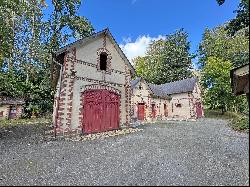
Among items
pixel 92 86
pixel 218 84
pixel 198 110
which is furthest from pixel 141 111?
pixel 92 86

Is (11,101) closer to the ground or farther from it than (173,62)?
closer to the ground

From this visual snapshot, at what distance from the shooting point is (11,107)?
A: 28.9m

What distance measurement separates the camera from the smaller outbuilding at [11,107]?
2822 cm

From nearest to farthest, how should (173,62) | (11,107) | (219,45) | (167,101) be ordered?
(11,107) < (167,101) < (219,45) < (173,62)

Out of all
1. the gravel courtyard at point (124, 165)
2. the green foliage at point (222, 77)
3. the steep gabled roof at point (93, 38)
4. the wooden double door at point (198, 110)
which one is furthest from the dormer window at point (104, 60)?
the wooden double door at point (198, 110)

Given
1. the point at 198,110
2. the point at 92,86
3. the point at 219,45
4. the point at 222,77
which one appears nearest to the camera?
the point at 92,86

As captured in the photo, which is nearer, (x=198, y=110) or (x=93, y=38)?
(x=93, y=38)

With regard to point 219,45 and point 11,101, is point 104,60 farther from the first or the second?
point 219,45

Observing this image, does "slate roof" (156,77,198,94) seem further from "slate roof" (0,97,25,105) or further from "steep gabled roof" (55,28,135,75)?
"slate roof" (0,97,25,105)

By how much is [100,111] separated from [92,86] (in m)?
1.72

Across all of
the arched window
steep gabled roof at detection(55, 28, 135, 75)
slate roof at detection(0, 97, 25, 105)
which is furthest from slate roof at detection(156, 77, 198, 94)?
slate roof at detection(0, 97, 25, 105)

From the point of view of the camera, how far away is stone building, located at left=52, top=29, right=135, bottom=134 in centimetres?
1167

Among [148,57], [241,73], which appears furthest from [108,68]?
[148,57]

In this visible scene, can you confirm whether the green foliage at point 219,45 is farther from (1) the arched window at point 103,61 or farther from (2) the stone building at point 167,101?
(1) the arched window at point 103,61
